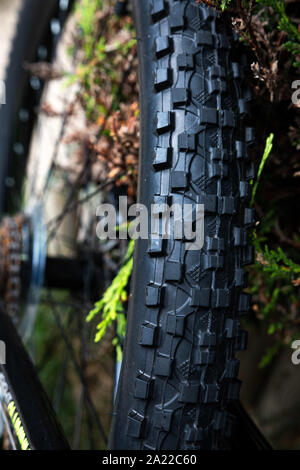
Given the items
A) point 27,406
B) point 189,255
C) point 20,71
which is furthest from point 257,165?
point 20,71

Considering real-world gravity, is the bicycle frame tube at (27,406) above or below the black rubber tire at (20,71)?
below

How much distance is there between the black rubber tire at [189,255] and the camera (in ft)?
1.57

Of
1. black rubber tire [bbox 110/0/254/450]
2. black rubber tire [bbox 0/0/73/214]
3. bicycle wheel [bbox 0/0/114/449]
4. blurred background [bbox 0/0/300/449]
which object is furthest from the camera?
black rubber tire [bbox 0/0/73/214]

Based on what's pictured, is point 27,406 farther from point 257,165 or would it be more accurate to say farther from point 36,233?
point 36,233

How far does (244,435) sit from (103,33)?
89 centimetres

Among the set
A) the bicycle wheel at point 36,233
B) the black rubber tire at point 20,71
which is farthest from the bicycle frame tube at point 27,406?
the black rubber tire at point 20,71

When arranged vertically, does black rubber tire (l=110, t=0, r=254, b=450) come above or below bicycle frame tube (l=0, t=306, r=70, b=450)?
above

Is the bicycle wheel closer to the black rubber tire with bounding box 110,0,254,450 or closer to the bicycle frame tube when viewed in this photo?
the bicycle frame tube

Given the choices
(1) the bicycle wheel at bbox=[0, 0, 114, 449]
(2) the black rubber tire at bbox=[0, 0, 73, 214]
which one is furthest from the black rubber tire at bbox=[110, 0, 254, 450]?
(2) the black rubber tire at bbox=[0, 0, 73, 214]

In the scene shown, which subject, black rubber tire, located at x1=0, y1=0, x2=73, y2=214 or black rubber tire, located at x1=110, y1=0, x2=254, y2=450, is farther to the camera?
black rubber tire, located at x1=0, y1=0, x2=73, y2=214

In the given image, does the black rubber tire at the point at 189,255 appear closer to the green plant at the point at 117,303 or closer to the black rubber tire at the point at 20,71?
the green plant at the point at 117,303

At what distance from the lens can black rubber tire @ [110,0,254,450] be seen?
1.57 feet

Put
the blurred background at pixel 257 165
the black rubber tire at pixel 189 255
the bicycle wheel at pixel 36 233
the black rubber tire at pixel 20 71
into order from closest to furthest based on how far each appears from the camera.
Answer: the black rubber tire at pixel 189 255
the blurred background at pixel 257 165
the bicycle wheel at pixel 36 233
the black rubber tire at pixel 20 71

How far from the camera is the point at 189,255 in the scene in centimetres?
48
